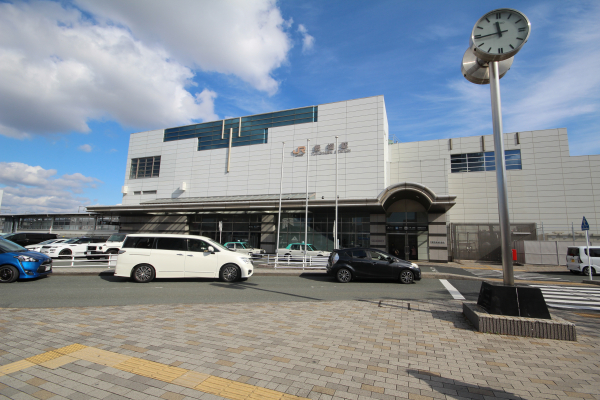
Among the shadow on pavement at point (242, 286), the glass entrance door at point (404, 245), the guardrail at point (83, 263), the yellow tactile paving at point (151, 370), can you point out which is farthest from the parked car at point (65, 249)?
the glass entrance door at point (404, 245)

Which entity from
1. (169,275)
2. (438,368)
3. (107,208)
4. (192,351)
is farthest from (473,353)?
(107,208)

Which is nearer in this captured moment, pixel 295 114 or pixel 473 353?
pixel 473 353

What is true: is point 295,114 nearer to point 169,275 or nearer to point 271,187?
point 271,187

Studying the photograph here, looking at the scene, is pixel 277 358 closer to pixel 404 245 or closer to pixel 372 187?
pixel 404 245

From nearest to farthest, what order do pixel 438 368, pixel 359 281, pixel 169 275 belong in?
pixel 438 368 → pixel 169 275 → pixel 359 281

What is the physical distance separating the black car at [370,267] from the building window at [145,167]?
32.8 m

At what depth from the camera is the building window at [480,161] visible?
95.8 feet

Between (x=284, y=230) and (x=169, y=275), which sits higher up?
(x=284, y=230)

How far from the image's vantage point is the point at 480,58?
24.0 feet

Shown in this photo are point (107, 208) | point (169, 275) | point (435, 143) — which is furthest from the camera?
point (107, 208)

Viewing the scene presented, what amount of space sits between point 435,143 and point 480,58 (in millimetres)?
25898

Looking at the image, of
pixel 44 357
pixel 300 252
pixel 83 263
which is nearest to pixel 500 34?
pixel 44 357

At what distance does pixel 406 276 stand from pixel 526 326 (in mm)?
7506

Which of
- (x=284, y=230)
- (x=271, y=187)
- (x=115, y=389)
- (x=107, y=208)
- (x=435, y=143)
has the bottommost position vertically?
(x=115, y=389)
